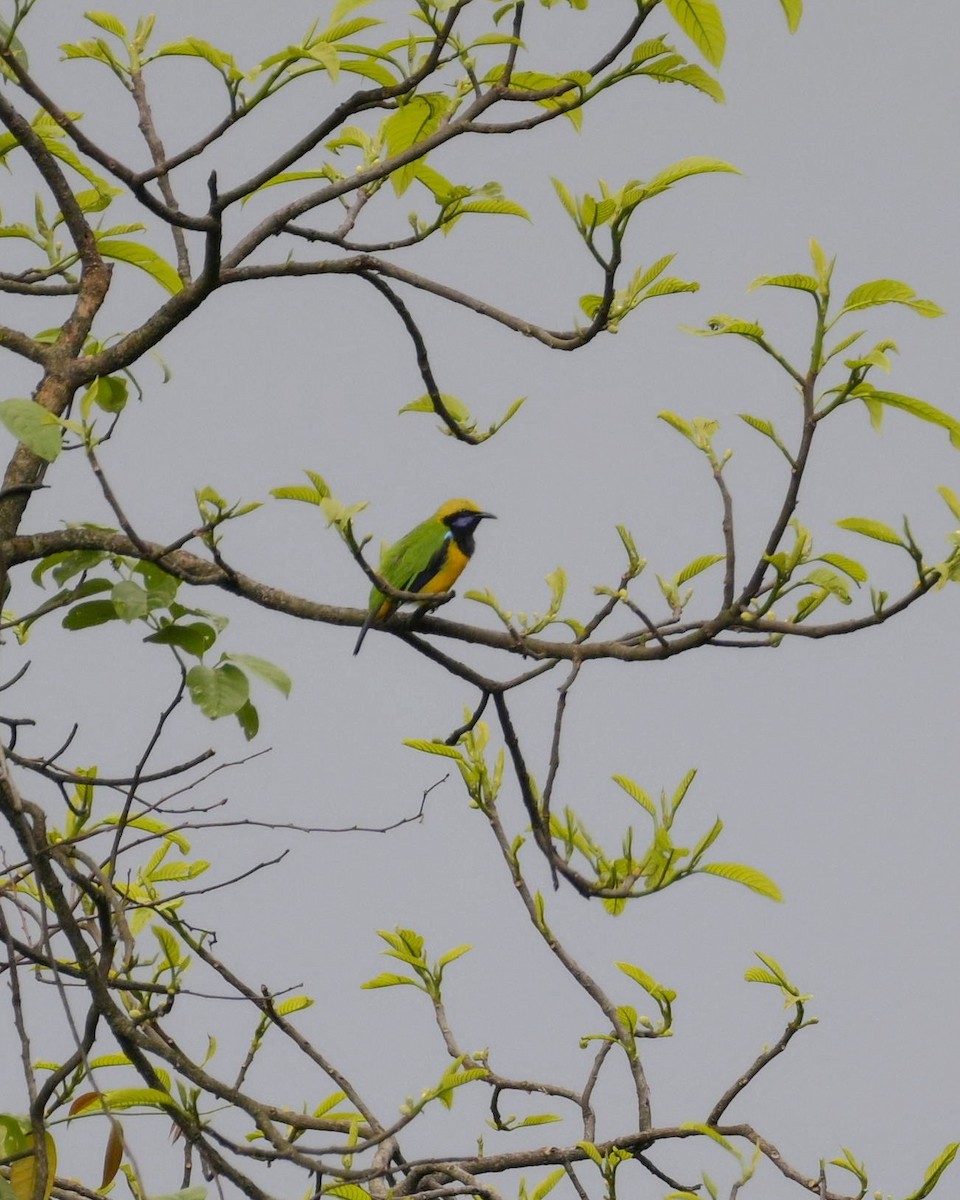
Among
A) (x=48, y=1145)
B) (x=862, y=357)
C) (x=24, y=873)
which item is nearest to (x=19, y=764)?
(x=24, y=873)

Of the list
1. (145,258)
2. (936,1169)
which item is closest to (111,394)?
(145,258)

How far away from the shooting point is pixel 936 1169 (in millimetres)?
2066

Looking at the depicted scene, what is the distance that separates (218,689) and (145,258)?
818mm

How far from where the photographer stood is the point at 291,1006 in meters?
2.50

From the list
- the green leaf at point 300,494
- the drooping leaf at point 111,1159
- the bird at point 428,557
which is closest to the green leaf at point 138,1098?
the drooping leaf at point 111,1159

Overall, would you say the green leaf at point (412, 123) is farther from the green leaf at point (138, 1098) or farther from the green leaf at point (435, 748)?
the green leaf at point (138, 1098)

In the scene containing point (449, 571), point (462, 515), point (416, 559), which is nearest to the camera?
point (416, 559)

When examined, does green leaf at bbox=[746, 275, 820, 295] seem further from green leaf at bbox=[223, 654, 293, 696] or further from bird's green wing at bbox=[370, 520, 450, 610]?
bird's green wing at bbox=[370, 520, 450, 610]

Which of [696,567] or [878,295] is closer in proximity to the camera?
[878,295]

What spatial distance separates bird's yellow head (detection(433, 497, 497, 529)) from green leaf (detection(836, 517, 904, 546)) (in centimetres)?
247

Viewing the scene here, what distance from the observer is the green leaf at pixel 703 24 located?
201cm

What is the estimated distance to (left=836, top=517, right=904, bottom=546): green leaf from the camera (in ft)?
6.27

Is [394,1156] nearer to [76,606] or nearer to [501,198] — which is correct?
[76,606]

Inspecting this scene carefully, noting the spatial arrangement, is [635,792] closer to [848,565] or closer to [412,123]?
[848,565]
